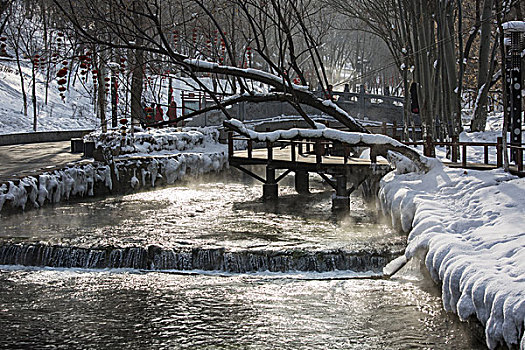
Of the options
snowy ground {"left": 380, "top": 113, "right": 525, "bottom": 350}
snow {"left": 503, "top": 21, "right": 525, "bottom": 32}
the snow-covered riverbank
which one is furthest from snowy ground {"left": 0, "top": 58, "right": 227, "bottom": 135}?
snow {"left": 503, "top": 21, "right": 525, "bottom": 32}

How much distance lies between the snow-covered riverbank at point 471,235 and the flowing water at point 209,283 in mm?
717

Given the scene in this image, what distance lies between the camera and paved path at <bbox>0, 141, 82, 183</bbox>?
20.9 meters

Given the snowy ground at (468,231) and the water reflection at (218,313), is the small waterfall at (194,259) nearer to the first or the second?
the water reflection at (218,313)

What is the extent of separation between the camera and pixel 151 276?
1375 centimetres

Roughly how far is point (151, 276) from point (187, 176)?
12306 millimetres

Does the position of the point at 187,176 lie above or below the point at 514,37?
below

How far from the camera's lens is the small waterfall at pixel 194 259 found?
14.1 meters

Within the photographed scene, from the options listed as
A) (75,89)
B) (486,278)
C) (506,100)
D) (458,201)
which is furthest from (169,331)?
(75,89)

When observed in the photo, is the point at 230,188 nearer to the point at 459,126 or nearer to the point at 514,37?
the point at 459,126

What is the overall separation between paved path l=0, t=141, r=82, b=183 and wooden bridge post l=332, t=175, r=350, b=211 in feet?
28.1

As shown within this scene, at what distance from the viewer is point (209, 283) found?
43.4ft

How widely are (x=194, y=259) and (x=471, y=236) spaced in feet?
18.1

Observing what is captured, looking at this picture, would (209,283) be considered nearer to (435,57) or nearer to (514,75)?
(514,75)

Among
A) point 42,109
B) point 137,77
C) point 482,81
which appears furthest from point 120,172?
point 42,109
